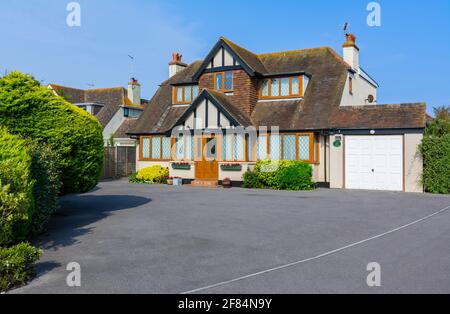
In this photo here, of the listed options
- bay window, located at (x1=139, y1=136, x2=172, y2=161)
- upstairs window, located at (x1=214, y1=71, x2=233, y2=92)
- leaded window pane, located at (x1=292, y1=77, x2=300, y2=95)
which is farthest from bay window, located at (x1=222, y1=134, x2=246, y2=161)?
bay window, located at (x1=139, y1=136, x2=172, y2=161)

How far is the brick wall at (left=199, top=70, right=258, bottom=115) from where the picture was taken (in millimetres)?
23172

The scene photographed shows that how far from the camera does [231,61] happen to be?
23.7m

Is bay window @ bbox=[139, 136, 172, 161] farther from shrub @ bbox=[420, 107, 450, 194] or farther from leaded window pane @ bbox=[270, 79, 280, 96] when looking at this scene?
shrub @ bbox=[420, 107, 450, 194]

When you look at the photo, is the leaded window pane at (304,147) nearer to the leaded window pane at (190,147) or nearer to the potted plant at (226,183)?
the potted plant at (226,183)

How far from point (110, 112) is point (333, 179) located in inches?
922

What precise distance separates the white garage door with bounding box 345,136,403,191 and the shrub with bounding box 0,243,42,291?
16.3 m

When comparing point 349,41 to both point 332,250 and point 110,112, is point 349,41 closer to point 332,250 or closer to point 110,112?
point 332,250

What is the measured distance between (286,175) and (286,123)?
3.06m

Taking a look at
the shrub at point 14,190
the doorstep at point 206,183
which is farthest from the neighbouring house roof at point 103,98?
the shrub at point 14,190

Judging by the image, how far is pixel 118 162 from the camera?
27.8m

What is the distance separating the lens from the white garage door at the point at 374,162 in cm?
1914

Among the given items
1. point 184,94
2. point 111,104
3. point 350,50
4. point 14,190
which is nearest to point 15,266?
point 14,190

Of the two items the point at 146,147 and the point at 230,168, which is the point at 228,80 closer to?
the point at 230,168

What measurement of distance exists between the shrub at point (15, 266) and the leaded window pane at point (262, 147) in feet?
53.8
